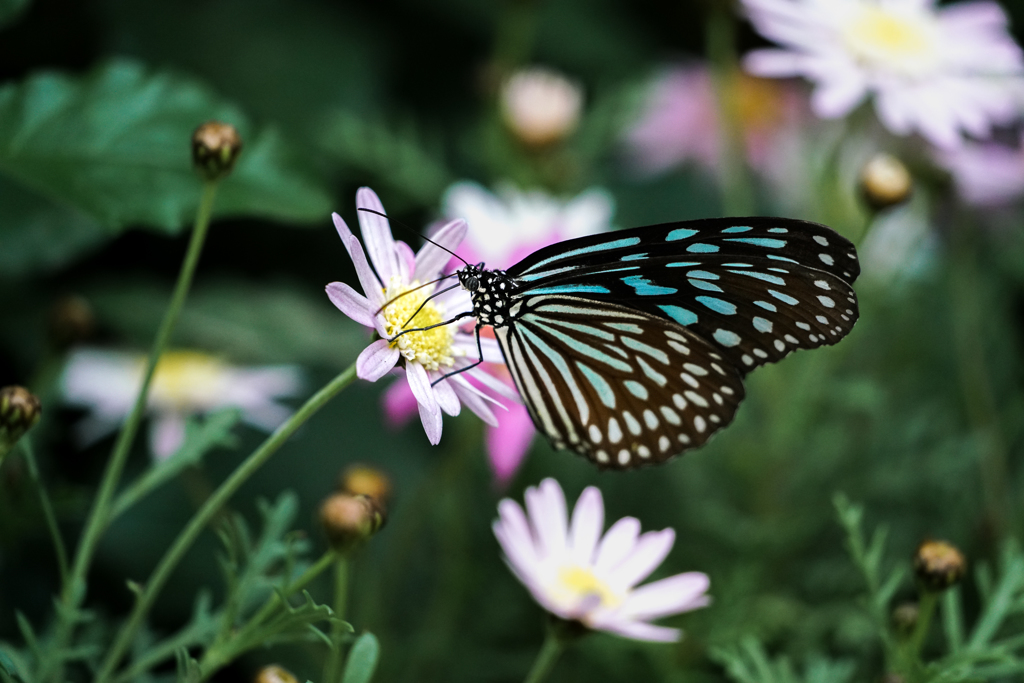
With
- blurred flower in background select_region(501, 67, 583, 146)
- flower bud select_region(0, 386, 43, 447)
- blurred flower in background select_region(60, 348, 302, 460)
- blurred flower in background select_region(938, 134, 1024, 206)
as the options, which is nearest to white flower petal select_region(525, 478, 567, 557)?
flower bud select_region(0, 386, 43, 447)

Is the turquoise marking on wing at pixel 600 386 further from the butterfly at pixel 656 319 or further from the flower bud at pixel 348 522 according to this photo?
the flower bud at pixel 348 522

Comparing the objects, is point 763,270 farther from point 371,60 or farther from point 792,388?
point 371,60

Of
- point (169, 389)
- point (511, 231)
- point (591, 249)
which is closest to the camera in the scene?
point (591, 249)

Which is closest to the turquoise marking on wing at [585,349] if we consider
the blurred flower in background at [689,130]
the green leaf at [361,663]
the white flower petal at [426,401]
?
the white flower petal at [426,401]

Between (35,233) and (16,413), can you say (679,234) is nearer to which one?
(16,413)

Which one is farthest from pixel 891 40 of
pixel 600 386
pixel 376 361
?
pixel 376 361

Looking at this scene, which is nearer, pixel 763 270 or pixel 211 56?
pixel 763 270

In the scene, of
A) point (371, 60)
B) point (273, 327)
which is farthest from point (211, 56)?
point (273, 327)
